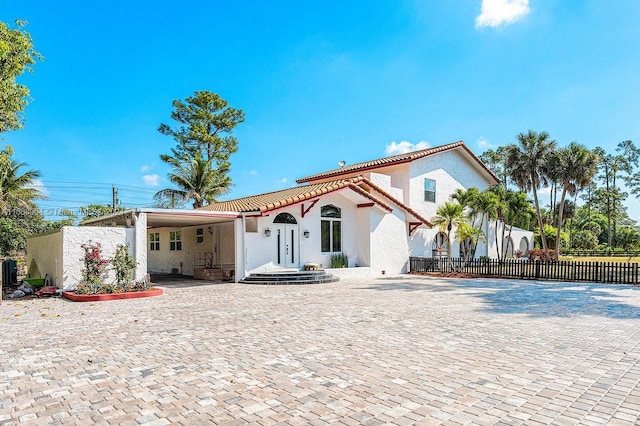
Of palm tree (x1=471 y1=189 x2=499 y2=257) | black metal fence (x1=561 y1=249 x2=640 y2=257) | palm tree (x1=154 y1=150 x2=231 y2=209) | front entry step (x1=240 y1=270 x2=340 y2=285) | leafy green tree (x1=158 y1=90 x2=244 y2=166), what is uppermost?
leafy green tree (x1=158 y1=90 x2=244 y2=166)

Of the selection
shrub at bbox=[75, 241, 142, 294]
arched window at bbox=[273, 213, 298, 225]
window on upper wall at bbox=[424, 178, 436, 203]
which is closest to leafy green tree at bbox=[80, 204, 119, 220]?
arched window at bbox=[273, 213, 298, 225]

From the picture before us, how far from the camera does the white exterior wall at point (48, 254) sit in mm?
14008

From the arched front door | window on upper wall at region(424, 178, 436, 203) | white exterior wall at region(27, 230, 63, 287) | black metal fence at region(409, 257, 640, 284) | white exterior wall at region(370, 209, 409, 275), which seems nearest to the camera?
white exterior wall at region(27, 230, 63, 287)

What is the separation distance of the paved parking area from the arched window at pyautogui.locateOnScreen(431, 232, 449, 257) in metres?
15.5

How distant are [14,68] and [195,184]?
19.5 metres

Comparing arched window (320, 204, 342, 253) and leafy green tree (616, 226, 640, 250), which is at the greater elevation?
arched window (320, 204, 342, 253)

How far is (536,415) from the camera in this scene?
12.7ft

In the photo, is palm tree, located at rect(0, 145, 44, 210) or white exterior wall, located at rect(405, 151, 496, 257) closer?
white exterior wall, located at rect(405, 151, 496, 257)

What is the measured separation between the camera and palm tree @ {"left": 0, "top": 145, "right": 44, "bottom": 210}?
29.8 meters

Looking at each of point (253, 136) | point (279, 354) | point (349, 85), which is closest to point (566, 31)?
point (349, 85)

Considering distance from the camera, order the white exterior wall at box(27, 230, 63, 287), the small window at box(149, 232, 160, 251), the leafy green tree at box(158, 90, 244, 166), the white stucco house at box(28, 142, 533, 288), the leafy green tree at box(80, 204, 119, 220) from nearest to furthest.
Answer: the white exterior wall at box(27, 230, 63, 287), the white stucco house at box(28, 142, 533, 288), the small window at box(149, 232, 160, 251), the leafy green tree at box(158, 90, 244, 166), the leafy green tree at box(80, 204, 119, 220)

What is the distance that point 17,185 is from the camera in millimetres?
30688

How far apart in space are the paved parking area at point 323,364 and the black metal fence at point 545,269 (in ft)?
23.5

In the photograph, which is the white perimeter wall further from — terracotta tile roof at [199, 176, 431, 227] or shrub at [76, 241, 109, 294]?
terracotta tile roof at [199, 176, 431, 227]
